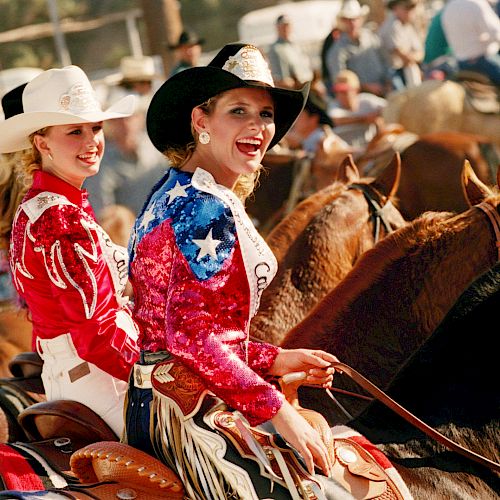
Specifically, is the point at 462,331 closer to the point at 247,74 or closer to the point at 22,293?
the point at 247,74

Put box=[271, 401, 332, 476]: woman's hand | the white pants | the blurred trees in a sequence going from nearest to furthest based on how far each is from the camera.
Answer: box=[271, 401, 332, 476]: woman's hand < the white pants < the blurred trees

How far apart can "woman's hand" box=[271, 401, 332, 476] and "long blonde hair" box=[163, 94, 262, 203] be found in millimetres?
716

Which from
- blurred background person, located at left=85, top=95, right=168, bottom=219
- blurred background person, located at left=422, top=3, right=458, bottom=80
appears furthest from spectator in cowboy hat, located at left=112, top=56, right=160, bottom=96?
blurred background person, located at left=422, top=3, right=458, bottom=80

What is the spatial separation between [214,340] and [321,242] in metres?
2.32

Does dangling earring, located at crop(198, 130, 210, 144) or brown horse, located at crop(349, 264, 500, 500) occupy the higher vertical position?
dangling earring, located at crop(198, 130, 210, 144)

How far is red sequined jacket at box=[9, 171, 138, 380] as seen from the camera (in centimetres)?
366

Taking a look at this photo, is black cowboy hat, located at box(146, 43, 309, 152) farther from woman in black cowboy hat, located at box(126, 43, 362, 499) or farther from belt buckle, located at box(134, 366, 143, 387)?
belt buckle, located at box(134, 366, 143, 387)

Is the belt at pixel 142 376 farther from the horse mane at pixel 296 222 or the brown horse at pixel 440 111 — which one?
the brown horse at pixel 440 111

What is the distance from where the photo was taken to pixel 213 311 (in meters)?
2.74

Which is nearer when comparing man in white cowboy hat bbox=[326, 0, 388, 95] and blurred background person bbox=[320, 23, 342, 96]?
man in white cowboy hat bbox=[326, 0, 388, 95]

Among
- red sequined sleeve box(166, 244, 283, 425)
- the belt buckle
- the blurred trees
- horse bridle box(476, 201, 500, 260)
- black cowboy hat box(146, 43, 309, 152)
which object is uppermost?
black cowboy hat box(146, 43, 309, 152)

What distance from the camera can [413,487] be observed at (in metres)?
2.96

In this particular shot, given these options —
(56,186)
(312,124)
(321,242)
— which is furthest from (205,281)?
(312,124)

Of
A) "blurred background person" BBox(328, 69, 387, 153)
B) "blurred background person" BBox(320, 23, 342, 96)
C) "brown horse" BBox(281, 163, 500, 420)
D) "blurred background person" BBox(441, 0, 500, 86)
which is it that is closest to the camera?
"brown horse" BBox(281, 163, 500, 420)
